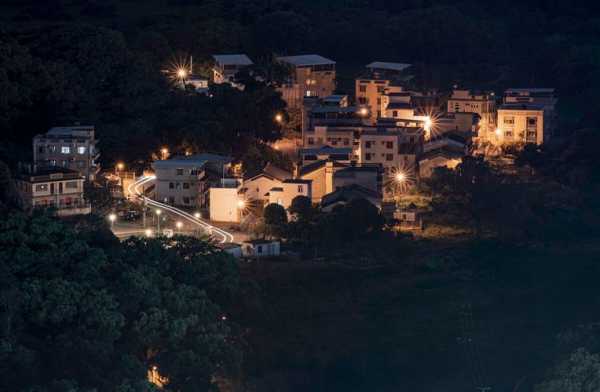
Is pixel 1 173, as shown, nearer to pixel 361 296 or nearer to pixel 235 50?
pixel 361 296

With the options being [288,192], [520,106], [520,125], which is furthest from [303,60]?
[288,192]

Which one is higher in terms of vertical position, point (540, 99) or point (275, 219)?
point (540, 99)

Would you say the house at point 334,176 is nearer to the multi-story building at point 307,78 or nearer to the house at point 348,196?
the house at point 348,196

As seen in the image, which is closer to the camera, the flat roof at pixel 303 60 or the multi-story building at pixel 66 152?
the multi-story building at pixel 66 152

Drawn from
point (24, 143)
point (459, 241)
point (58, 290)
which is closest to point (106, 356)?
point (58, 290)

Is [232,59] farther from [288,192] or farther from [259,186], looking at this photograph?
[288,192]

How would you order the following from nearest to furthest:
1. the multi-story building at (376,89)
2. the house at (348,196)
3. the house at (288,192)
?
1. the house at (348,196)
2. the house at (288,192)
3. the multi-story building at (376,89)

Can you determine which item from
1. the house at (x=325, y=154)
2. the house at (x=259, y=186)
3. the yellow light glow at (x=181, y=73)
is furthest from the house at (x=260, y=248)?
the yellow light glow at (x=181, y=73)
